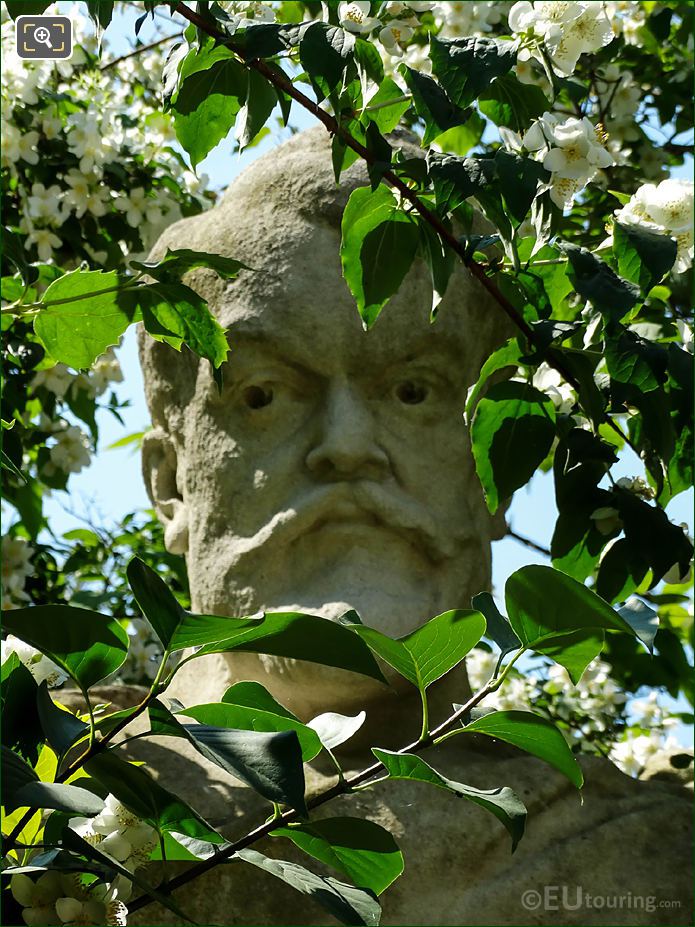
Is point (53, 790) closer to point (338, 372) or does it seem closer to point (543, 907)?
point (543, 907)

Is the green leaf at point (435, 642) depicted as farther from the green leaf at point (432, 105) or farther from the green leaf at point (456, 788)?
the green leaf at point (432, 105)

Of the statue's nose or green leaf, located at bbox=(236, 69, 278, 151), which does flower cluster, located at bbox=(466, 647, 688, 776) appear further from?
green leaf, located at bbox=(236, 69, 278, 151)

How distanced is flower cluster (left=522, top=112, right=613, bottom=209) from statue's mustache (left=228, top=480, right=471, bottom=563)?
2.99ft

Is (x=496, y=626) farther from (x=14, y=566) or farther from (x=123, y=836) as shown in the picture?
(x=14, y=566)

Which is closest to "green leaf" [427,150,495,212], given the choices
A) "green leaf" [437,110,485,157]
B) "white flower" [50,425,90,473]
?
"green leaf" [437,110,485,157]

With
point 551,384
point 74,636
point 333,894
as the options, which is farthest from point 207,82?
point 333,894

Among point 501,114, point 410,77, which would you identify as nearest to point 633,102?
point 501,114

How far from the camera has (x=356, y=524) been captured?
8.37 ft

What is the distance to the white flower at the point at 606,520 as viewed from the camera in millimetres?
1996

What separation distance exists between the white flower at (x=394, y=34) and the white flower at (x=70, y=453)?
163 cm

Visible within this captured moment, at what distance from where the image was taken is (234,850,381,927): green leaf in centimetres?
118

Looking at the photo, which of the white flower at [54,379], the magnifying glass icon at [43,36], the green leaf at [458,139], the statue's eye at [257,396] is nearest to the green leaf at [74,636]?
the magnifying glass icon at [43,36]

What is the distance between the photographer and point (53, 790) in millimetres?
1080

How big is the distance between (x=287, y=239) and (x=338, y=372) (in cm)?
31
